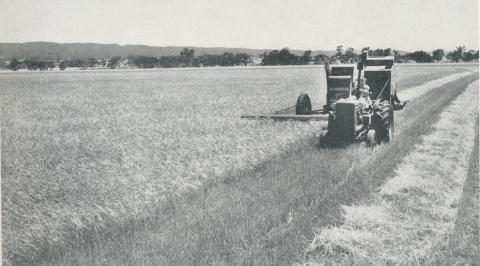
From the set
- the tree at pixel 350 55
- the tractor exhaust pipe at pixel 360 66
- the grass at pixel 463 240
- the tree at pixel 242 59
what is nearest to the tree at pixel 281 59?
the tree at pixel 242 59

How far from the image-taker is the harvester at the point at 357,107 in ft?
35.2

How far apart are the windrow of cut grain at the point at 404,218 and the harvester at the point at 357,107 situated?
1.31 metres

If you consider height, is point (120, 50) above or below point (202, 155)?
above

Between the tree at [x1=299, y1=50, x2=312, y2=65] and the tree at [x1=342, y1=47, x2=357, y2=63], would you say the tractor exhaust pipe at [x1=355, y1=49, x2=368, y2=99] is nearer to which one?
the tree at [x1=342, y1=47, x2=357, y2=63]

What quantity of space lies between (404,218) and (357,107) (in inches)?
194

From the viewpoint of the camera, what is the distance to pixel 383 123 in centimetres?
1145

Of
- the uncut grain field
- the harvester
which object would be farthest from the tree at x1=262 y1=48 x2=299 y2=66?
the harvester

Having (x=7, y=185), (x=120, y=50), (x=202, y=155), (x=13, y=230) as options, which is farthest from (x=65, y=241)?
(x=120, y=50)

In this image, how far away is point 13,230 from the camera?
219 inches

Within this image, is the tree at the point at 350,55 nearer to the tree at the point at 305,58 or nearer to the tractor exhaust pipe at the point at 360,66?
the tractor exhaust pipe at the point at 360,66

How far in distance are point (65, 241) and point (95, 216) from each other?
0.76 metres

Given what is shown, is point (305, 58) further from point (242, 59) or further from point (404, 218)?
point (404, 218)

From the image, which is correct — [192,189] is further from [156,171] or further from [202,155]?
[202,155]

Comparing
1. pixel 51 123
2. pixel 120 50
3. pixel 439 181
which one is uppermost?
pixel 120 50
